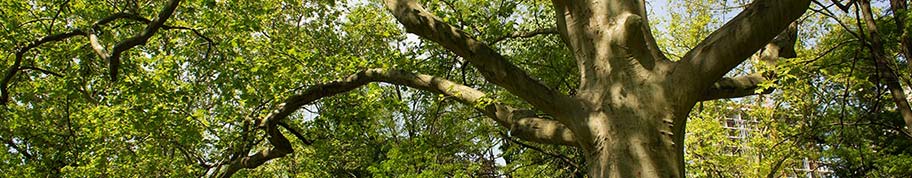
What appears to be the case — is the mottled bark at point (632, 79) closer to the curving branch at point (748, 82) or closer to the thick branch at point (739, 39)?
the thick branch at point (739, 39)

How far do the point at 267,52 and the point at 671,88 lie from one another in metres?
7.77

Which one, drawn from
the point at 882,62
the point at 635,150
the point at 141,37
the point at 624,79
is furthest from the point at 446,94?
the point at 882,62

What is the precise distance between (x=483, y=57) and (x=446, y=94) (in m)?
0.72

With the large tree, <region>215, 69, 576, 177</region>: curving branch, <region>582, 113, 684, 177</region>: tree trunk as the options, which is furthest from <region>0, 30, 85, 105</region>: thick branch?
<region>582, 113, 684, 177</region>: tree trunk

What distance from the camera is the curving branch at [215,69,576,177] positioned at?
449 cm

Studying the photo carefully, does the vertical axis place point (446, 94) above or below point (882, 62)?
below

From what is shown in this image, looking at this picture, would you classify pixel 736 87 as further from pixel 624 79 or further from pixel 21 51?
pixel 21 51

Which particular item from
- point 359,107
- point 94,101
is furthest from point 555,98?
point 94,101

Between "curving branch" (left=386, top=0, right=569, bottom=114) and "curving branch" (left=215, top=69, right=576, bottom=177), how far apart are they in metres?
0.22

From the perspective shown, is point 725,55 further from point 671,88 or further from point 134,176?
point 134,176

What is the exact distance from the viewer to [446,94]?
16.7 ft

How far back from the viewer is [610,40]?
405 cm

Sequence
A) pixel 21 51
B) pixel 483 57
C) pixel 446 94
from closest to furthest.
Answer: pixel 483 57 < pixel 446 94 < pixel 21 51

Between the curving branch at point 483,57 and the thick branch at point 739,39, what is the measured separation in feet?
2.56
